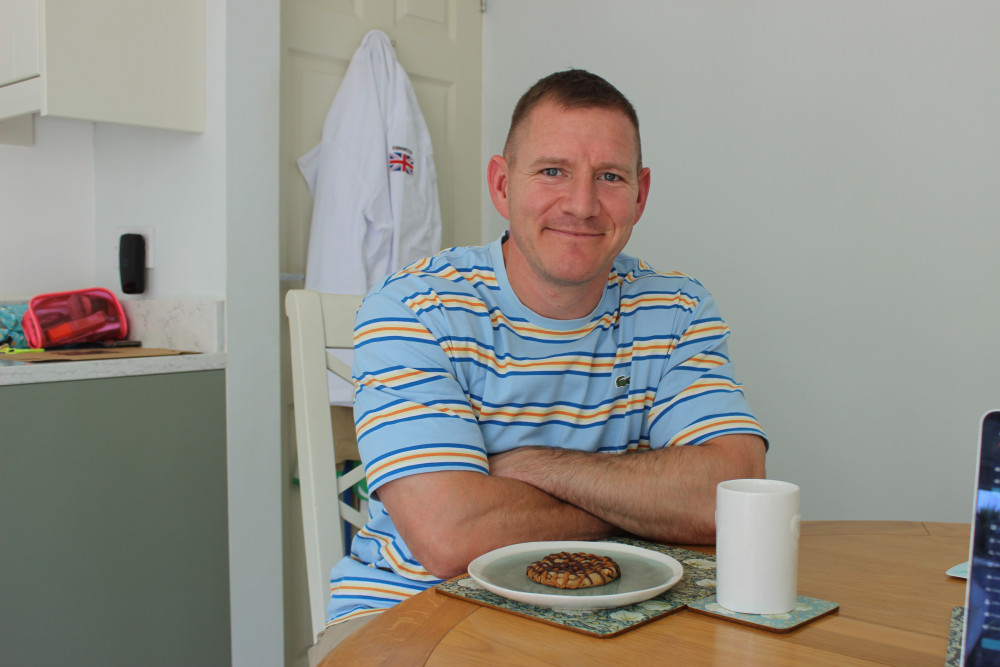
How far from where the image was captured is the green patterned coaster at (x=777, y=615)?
730 mm

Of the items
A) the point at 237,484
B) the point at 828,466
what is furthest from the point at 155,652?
the point at 828,466

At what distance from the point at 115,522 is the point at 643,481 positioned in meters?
1.28

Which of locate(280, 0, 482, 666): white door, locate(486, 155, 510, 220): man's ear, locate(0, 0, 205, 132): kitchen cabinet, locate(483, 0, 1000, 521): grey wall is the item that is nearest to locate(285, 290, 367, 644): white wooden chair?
locate(486, 155, 510, 220): man's ear

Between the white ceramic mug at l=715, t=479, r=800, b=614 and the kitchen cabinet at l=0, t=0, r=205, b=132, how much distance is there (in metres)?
1.76

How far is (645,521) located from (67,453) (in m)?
1.28

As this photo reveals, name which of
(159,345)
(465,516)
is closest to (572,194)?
(465,516)

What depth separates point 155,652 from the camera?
1959mm

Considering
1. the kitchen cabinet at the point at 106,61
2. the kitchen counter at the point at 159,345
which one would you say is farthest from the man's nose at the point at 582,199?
the kitchen cabinet at the point at 106,61

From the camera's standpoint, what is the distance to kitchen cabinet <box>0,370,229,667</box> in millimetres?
1728

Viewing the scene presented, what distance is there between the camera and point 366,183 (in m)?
2.44

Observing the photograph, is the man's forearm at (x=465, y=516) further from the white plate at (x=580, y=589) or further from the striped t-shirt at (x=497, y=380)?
the white plate at (x=580, y=589)

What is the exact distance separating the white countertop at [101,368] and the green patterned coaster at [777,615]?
4.82ft

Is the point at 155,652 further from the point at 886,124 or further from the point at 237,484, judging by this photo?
the point at 886,124

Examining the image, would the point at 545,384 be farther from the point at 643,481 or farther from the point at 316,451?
the point at 316,451
